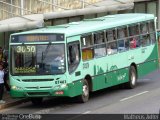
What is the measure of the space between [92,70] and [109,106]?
7.63 feet

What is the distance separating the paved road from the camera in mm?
20016

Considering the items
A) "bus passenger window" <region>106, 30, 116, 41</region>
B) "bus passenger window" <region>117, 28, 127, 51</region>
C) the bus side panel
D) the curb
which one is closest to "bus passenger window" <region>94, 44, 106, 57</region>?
"bus passenger window" <region>106, 30, 116, 41</region>

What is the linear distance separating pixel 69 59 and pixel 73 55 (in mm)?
352

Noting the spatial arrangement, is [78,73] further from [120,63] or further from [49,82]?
[120,63]

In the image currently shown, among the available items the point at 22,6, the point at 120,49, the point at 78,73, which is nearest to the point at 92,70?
the point at 78,73

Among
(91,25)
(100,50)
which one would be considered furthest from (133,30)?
(91,25)

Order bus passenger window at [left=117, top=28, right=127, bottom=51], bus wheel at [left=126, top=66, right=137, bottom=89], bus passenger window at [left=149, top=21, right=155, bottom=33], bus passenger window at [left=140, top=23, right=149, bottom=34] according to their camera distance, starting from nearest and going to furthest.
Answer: bus passenger window at [left=117, top=28, right=127, bottom=51], bus wheel at [left=126, top=66, right=137, bottom=89], bus passenger window at [left=140, top=23, right=149, bottom=34], bus passenger window at [left=149, top=21, right=155, bottom=33]

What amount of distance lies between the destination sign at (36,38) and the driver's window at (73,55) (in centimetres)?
49

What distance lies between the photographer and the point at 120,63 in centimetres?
2508

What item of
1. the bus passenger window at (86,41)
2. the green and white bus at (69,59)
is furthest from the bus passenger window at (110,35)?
the bus passenger window at (86,41)

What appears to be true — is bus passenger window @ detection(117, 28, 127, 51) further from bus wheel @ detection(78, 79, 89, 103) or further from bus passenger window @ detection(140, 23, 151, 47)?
bus wheel @ detection(78, 79, 89, 103)

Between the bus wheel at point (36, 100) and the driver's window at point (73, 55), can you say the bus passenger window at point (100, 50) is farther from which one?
the bus wheel at point (36, 100)

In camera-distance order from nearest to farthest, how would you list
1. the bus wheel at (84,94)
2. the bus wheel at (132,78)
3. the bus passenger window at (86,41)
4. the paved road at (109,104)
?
the paved road at (109,104) < the bus wheel at (84,94) < the bus passenger window at (86,41) < the bus wheel at (132,78)

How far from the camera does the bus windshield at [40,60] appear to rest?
21188 millimetres
